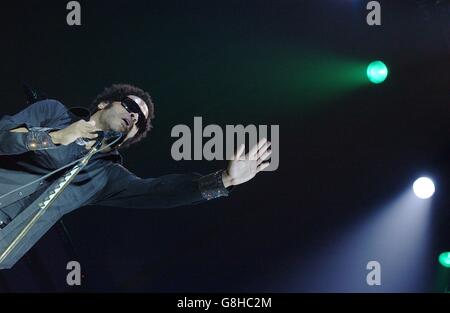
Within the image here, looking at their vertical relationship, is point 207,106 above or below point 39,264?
above

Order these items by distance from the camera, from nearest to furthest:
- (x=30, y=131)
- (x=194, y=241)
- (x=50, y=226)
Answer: (x=30, y=131) → (x=50, y=226) → (x=194, y=241)

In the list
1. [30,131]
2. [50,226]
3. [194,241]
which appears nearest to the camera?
[30,131]

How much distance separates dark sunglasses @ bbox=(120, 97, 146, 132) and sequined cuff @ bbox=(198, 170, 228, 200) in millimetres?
376

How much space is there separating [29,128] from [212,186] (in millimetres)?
756

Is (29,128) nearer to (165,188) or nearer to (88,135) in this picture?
(88,135)

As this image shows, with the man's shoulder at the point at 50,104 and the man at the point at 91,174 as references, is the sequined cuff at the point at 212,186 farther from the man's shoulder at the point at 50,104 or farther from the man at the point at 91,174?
the man's shoulder at the point at 50,104

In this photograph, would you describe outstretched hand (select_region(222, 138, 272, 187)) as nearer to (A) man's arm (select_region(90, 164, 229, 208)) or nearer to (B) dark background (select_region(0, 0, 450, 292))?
(A) man's arm (select_region(90, 164, 229, 208))

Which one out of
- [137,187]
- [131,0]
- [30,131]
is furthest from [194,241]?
[131,0]

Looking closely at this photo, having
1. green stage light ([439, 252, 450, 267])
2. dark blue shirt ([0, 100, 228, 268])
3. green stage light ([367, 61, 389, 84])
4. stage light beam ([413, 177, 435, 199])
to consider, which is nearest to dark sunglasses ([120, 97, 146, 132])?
dark blue shirt ([0, 100, 228, 268])

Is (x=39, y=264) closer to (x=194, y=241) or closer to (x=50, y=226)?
(x=50, y=226)

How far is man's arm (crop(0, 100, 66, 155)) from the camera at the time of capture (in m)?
1.98

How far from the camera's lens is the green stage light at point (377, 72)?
2.73 meters
